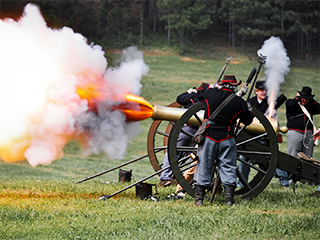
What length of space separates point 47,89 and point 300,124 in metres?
4.64

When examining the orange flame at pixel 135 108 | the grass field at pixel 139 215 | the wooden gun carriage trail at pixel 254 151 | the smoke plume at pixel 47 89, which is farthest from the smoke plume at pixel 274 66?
the smoke plume at pixel 47 89

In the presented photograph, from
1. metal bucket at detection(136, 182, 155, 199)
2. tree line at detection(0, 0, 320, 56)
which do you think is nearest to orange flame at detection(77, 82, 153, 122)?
metal bucket at detection(136, 182, 155, 199)

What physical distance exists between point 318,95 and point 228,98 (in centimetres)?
1968

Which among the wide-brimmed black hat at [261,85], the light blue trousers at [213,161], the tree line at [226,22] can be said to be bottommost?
the light blue trousers at [213,161]

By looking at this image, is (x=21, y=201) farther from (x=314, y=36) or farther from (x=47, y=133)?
(x=314, y=36)

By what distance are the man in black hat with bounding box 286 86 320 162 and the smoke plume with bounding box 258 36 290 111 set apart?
91 centimetres

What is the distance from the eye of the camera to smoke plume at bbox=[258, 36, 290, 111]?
912 centimetres

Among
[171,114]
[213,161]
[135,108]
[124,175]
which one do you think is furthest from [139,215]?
[124,175]

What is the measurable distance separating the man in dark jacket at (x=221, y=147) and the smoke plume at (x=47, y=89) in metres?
1.80

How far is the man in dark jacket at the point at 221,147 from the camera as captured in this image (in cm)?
729

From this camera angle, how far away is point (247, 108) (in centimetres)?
734

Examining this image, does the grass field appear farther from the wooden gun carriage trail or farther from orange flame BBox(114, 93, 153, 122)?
orange flame BBox(114, 93, 153, 122)

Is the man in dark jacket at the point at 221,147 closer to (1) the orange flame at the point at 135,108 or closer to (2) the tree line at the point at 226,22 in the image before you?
(1) the orange flame at the point at 135,108

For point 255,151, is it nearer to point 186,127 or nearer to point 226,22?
point 186,127
